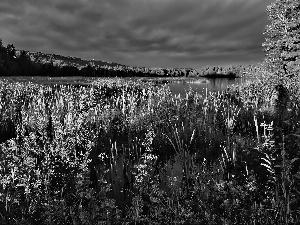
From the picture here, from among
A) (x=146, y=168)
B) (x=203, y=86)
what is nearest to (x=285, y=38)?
(x=203, y=86)

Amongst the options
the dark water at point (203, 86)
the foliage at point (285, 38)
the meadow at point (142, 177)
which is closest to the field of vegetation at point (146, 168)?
the meadow at point (142, 177)

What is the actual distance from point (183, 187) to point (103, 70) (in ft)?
334

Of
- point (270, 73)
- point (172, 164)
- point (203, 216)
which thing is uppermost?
point (270, 73)

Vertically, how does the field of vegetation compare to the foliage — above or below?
below

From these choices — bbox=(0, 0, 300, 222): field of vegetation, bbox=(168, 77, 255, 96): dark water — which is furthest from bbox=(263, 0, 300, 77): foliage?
Answer: bbox=(0, 0, 300, 222): field of vegetation

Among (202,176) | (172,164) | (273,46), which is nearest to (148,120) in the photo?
(172,164)

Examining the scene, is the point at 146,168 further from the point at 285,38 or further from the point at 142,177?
the point at 285,38

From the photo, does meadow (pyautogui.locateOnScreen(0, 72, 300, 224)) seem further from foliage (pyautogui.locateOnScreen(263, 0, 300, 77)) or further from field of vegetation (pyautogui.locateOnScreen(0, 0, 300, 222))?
foliage (pyautogui.locateOnScreen(263, 0, 300, 77))

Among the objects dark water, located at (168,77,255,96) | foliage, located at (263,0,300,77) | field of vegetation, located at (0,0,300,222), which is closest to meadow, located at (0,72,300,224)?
field of vegetation, located at (0,0,300,222)

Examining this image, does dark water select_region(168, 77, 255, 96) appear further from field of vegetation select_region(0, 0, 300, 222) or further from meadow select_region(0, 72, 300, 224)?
meadow select_region(0, 72, 300, 224)

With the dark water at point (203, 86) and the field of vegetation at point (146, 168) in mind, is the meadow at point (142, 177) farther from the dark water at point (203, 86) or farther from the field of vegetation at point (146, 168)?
the dark water at point (203, 86)

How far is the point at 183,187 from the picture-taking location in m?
5.94

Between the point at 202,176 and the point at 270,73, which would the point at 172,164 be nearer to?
the point at 202,176

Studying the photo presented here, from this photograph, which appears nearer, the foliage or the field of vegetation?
the field of vegetation
